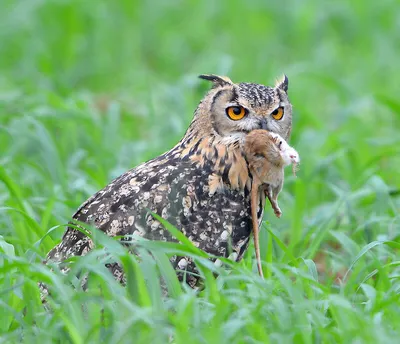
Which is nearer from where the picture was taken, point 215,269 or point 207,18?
point 215,269

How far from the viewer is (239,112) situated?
15.8ft

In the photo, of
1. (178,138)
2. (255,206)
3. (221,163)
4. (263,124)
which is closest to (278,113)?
(263,124)

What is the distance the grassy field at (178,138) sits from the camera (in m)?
3.81

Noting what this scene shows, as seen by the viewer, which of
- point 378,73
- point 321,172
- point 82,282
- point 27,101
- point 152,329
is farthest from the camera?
point 378,73

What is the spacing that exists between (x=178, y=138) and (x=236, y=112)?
2169 mm

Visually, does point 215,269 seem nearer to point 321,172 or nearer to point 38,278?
point 38,278

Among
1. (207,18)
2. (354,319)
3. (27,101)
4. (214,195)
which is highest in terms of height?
(207,18)

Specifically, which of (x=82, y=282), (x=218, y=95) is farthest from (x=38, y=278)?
(x=218, y=95)

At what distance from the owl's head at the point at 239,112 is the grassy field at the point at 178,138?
0.51 m

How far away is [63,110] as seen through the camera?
681cm

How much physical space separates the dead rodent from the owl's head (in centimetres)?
9

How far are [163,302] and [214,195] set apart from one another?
94 centimetres

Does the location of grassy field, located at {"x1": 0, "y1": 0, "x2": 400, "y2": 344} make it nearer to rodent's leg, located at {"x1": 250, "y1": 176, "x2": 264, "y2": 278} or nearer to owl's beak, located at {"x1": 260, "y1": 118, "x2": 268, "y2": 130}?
rodent's leg, located at {"x1": 250, "y1": 176, "x2": 264, "y2": 278}

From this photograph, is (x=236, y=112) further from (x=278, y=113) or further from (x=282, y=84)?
(x=282, y=84)
